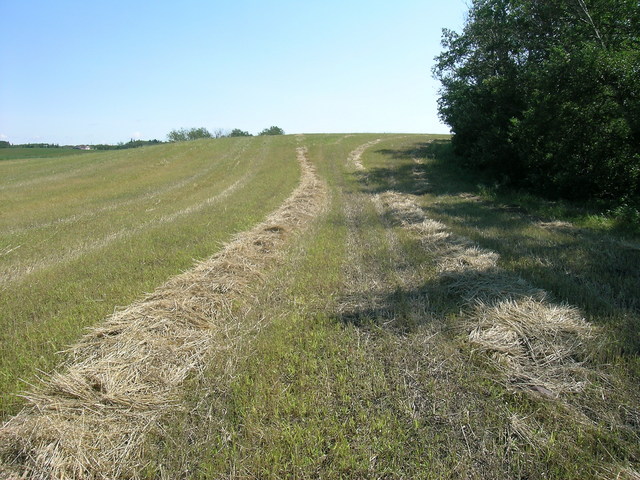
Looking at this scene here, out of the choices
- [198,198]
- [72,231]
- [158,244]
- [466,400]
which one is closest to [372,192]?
[198,198]

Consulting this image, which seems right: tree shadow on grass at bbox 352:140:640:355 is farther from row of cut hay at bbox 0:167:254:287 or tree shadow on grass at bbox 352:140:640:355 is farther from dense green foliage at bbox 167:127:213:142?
dense green foliage at bbox 167:127:213:142

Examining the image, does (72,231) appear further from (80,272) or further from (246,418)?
(246,418)

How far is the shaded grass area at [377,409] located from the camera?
8.57 feet

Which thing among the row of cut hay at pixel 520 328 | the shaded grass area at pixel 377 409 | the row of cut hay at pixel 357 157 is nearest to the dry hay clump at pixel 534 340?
the row of cut hay at pixel 520 328

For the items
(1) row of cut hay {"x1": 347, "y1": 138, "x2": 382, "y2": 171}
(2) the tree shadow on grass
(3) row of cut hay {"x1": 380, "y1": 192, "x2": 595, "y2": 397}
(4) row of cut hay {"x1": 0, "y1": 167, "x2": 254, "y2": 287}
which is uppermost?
(1) row of cut hay {"x1": 347, "y1": 138, "x2": 382, "y2": 171}

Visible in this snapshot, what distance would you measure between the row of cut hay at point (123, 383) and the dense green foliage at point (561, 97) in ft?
37.0

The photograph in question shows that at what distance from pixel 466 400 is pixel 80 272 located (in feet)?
22.4

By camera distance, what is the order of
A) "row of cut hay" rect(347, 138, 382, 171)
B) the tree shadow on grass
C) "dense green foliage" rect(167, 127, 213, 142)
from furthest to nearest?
"dense green foliage" rect(167, 127, 213, 142) → "row of cut hay" rect(347, 138, 382, 171) → the tree shadow on grass

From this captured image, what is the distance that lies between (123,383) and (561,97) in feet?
44.9

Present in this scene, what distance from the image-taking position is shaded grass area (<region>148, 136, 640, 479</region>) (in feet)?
8.57

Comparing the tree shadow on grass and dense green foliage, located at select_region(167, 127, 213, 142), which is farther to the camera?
dense green foliage, located at select_region(167, 127, 213, 142)

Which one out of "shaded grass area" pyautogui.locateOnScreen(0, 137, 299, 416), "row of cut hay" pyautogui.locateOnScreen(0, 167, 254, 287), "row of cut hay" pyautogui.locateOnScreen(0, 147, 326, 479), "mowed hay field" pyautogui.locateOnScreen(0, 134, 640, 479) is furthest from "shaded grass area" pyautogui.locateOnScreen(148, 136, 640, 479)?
"row of cut hay" pyautogui.locateOnScreen(0, 167, 254, 287)

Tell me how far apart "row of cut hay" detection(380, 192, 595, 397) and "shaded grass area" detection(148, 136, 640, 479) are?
160 millimetres

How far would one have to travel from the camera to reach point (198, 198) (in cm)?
1515
